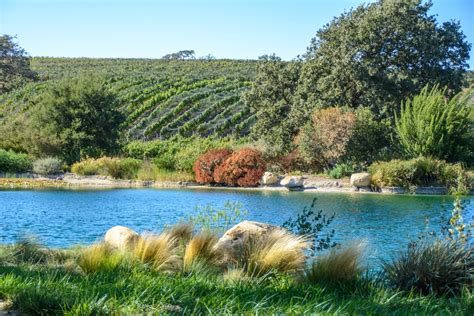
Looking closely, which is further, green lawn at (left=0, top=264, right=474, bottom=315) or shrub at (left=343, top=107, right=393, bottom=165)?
shrub at (left=343, top=107, right=393, bottom=165)

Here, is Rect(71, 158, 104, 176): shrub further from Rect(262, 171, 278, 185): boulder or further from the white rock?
the white rock

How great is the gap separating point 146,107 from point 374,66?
67.8 feet

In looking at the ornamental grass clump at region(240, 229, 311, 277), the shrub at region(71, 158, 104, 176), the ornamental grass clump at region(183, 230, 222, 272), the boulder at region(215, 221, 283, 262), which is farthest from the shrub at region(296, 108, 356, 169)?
the ornamental grass clump at region(240, 229, 311, 277)

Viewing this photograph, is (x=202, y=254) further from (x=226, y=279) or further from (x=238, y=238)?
(x=226, y=279)

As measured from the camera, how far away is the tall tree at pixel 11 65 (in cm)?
848

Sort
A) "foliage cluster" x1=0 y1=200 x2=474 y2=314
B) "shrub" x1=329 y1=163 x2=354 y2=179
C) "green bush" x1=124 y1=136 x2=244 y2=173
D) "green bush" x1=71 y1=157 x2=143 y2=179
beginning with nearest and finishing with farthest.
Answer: "foliage cluster" x1=0 y1=200 x2=474 y2=314 → "shrub" x1=329 y1=163 x2=354 y2=179 → "green bush" x1=124 y1=136 x2=244 y2=173 → "green bush" x1=71 y1=157 x2=143 y2=179

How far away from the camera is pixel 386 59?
24.8 meters

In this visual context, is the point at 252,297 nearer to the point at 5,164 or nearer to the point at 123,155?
the point at 5,164

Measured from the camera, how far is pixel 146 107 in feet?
131

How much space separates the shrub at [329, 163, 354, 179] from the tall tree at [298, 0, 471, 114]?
3342mm

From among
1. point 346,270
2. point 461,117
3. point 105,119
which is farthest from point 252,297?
point 105,119

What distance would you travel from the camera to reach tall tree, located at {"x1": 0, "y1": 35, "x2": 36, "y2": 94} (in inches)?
334

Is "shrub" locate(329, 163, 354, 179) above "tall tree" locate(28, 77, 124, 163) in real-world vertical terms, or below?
below

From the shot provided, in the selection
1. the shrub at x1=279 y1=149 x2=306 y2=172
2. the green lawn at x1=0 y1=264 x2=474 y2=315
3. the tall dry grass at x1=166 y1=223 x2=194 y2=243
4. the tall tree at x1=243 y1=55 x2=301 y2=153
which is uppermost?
the tall tree at x1=243 y1=55 x2=301 y2=153
